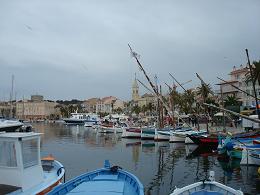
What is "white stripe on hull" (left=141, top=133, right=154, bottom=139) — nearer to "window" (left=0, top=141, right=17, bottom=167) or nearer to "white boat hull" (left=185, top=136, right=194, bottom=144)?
"white boat hull" (left=185, top=136, right=194, bottom=144)

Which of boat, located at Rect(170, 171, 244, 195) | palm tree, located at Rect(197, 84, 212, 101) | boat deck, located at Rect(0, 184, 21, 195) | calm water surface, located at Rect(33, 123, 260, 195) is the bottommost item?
calm water surface, located at Rect(33, 123, 260, 195)

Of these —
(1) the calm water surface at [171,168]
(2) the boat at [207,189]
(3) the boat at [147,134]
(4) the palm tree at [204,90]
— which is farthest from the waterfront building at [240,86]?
(2) the boat at [207,189]

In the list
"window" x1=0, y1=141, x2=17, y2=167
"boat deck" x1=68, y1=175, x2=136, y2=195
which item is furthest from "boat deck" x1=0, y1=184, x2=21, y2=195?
"boat deck" x1=68, y1=175, x2=136, y2=195

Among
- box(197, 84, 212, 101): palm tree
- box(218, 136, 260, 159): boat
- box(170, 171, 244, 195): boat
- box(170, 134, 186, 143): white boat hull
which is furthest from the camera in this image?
box(197, 84, 212, 101): palm tree

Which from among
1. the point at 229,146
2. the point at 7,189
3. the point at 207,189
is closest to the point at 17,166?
the point at 7,189

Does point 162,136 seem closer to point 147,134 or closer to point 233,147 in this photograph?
point 147,134

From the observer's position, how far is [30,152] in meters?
14.5

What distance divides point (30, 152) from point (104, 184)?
3.61 m

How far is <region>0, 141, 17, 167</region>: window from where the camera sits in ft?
44.8

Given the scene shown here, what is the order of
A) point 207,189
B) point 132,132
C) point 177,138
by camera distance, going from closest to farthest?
point 207,189 → point 177,138 → point 132,132

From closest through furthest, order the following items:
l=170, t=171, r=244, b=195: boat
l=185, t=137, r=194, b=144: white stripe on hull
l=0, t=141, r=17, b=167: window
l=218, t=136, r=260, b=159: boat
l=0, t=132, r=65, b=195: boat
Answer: l=0, t=132, r=65, b=195: boat < l=0, t=141, r=17, b=167: window < l=170, t=171, r=244, b=195: boat < l=218, t=136, r=260, b=159: boat < l=185, t=137, r=194, b=144: white stripe on hull

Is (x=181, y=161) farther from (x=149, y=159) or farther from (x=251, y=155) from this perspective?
(x=251, y=155)

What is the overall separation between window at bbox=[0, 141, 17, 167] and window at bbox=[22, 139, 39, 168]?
16.6 inches

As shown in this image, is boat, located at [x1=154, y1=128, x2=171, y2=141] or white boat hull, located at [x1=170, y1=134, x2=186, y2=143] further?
boat, located at [x1=154, y1=128, x2=171, y2=141]
